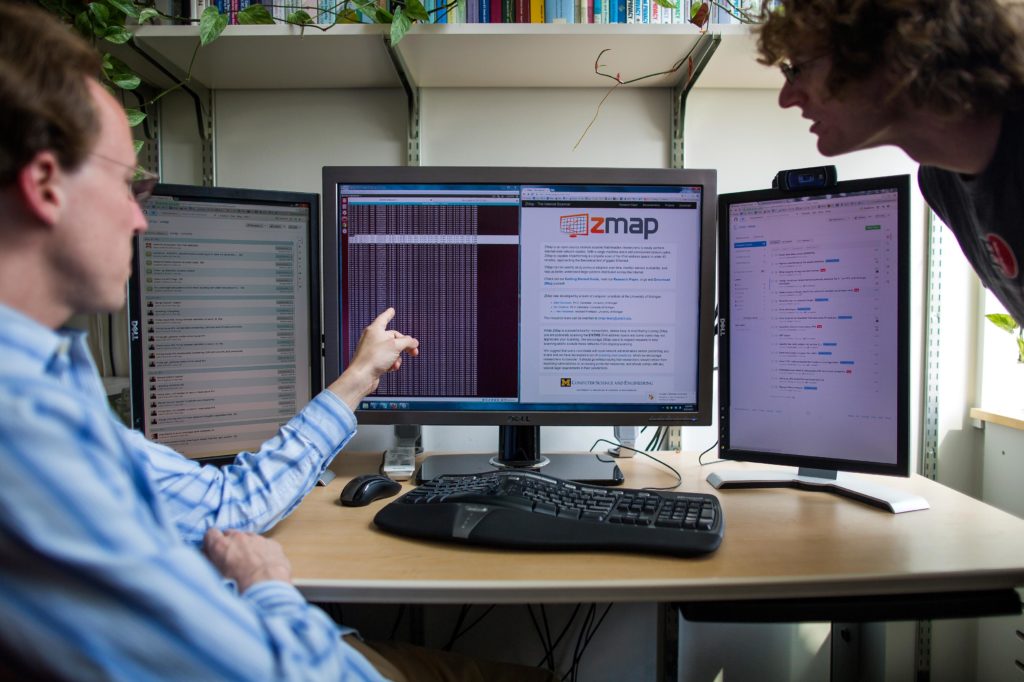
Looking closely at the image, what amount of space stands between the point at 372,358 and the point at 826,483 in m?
0.89

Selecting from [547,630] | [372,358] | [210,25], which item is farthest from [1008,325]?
[210,25]

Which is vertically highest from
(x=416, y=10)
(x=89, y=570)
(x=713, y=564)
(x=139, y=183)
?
(x=416, y=10)

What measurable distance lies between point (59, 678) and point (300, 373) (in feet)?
2.65

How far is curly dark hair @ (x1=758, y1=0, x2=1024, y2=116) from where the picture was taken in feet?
2.40

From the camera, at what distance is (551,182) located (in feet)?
3.64

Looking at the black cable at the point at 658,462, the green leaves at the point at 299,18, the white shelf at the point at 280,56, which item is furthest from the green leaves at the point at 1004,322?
the green leaves at the point at 299,18

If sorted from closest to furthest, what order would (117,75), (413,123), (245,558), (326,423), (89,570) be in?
(89,570), (245,558), (326,423), (117,75), (413,123)

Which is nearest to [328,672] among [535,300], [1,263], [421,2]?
[1,263]

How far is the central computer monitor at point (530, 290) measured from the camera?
1115mm

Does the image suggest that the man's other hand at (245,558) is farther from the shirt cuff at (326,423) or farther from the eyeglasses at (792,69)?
the eyeglasses at (792,69)

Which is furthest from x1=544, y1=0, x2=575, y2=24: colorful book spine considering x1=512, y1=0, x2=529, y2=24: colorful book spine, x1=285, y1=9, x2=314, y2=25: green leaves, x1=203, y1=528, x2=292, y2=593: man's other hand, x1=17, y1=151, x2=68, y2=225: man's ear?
x1=203, y1=528, x2=292, y2=593: man's other hand

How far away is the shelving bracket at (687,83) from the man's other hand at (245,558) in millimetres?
1200

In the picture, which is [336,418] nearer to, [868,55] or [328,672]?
[328,672]

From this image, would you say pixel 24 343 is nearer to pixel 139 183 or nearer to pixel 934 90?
pixel 139 183
